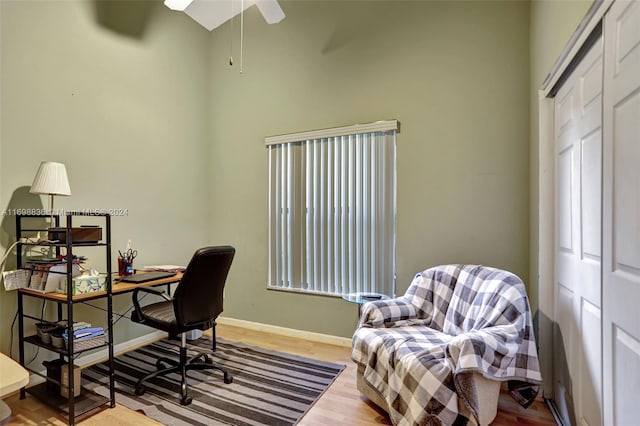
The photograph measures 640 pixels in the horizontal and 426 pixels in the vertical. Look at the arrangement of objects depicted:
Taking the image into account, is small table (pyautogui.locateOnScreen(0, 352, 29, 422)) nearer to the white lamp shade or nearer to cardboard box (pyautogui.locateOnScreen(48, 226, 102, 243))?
cardboard box (pyautogui.locateOnScreen(48, 226, 102, 243))

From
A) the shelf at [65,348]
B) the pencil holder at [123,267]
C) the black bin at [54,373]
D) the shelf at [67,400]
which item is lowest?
the shelf at [67,400]

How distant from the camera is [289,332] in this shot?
3.42m

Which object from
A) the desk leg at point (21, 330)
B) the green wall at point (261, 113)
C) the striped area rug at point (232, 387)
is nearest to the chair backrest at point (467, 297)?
the green wall at point (261, 113)

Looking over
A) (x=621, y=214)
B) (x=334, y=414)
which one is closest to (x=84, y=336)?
(x=334, y=414)

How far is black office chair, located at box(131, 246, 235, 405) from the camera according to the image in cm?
218

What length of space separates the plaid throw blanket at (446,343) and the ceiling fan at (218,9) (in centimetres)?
236

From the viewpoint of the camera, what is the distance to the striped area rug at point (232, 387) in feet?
6.69

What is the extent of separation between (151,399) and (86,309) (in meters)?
1.05

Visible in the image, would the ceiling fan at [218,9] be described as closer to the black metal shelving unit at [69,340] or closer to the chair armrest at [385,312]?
the black metal shelving unit at [69,340]

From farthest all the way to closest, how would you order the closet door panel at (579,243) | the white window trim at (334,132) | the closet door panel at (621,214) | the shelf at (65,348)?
the white window trim at (334,132)
the shelf at (65,348)
the closet door panel at (579,243)
the closet door panel at (621,214)

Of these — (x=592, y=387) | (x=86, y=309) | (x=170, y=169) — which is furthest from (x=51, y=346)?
(x=592, y=387)

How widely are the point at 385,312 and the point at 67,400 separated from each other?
2191 mm

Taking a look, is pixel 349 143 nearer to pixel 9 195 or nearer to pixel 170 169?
pixel 170 169

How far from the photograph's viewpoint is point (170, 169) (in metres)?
3.47
